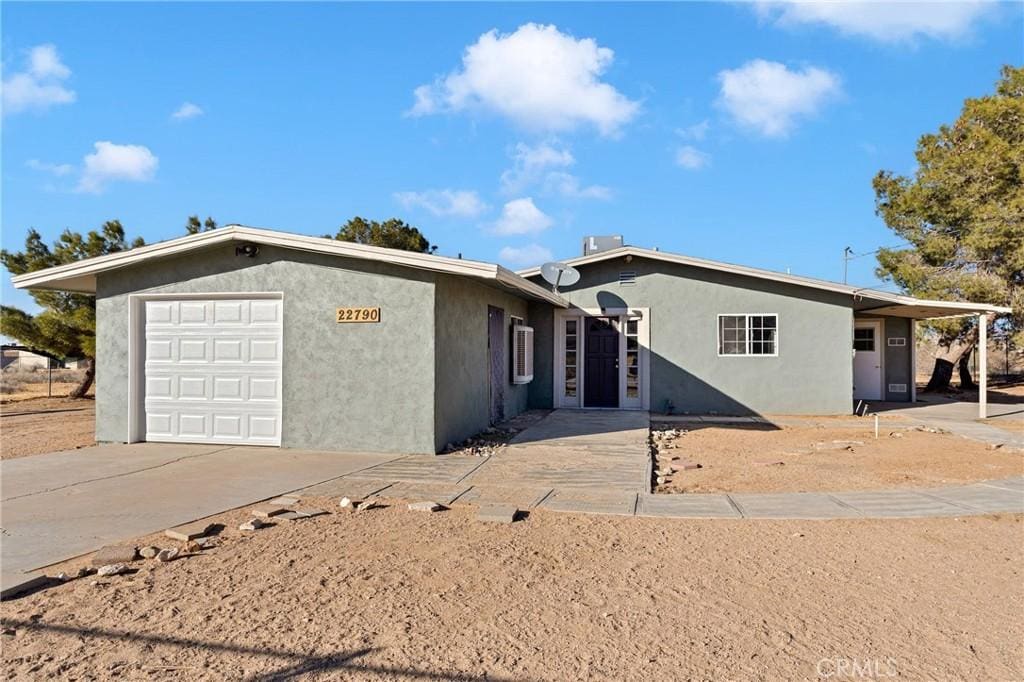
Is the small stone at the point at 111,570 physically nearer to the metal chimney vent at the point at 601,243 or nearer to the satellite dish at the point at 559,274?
the satellite dish at the point at 559,274

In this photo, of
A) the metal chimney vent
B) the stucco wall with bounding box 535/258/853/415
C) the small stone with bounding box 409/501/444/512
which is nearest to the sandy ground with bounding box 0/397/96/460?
the small stone with bounding box 409/501/444/512

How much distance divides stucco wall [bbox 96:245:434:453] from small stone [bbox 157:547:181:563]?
4.20 meters

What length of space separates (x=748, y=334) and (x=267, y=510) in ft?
37.7

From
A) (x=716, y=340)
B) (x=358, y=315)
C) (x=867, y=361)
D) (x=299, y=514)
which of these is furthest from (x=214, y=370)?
(x=867, y=361)

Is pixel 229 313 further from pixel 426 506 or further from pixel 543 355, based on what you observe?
pixel 543 355

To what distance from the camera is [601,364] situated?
1476cm

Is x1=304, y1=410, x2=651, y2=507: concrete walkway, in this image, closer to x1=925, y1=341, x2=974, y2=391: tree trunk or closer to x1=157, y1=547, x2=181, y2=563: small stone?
x1=157, y1=547, x2=181, y2=563: small stone

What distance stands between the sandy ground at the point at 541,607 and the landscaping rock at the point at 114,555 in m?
0.19

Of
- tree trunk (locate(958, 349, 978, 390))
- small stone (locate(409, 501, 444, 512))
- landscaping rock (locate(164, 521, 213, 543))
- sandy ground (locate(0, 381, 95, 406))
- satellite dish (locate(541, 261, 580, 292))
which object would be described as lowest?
landscaping rock (locate(164, 521, 213, 543))

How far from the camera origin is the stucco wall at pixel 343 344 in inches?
335

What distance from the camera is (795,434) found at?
36.5 feet

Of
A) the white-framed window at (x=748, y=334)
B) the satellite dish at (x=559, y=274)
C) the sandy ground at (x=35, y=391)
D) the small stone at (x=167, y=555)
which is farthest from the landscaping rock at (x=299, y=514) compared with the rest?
the sandy ground at (x=35, y=391)

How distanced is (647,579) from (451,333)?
5.63 metres

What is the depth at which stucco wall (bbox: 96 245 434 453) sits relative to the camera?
8.52m
